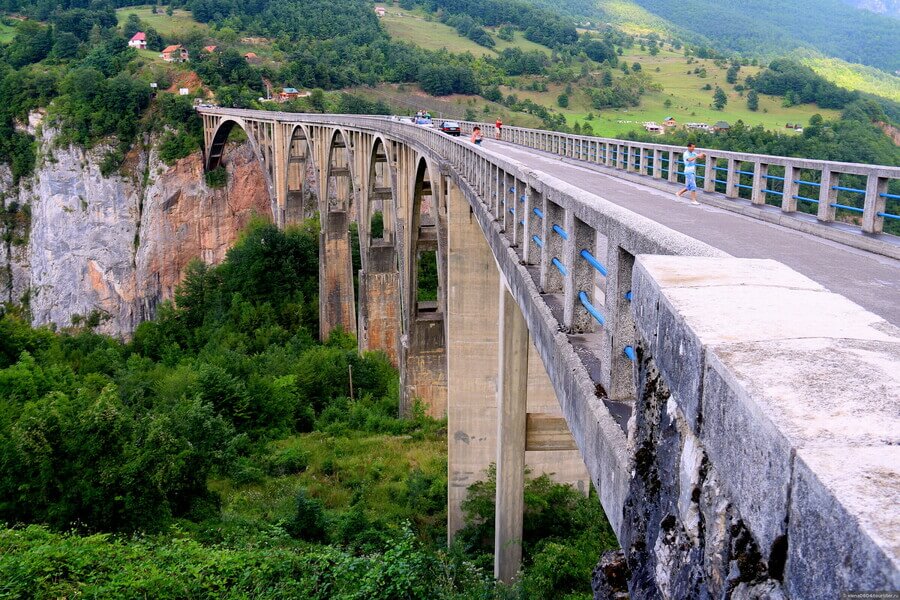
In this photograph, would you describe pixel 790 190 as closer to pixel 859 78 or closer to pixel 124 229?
pixel 124 229

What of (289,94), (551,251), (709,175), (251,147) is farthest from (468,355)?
(289,94)

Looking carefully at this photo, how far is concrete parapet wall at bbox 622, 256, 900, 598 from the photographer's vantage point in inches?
71.7

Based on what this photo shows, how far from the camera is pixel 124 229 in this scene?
237 ft

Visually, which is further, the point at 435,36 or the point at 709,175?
the point at 435,36

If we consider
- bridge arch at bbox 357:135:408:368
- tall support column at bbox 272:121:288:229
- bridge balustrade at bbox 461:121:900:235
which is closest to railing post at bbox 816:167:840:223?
bridge balustrade at bbox 461:121:900:235

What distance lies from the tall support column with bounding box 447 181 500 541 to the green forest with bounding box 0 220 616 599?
1053 millimetres

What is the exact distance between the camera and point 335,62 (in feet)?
382

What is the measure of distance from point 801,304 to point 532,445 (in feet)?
41.2

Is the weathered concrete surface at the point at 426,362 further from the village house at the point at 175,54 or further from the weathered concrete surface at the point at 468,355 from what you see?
the village house at the point at 175,54

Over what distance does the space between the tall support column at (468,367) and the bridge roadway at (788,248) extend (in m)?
5.35

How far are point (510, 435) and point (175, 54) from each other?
9218cm

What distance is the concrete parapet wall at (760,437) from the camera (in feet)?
5.98

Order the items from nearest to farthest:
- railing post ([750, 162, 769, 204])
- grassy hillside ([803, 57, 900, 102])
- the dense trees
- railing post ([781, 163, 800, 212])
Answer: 1. railing post ([781, 163, 800, 212])
2. railing post ([750, 162, 769, 204])
3. the dense trees
4. grassy hillside ([803, 57, 900, 102])

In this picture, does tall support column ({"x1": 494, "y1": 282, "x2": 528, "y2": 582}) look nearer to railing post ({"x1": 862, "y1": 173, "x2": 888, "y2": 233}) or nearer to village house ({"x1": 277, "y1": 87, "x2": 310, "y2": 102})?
railing post ({"x1": 862, "y1": 173, "x2": 888, "y2": 233})
